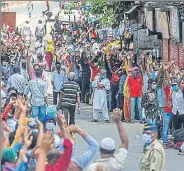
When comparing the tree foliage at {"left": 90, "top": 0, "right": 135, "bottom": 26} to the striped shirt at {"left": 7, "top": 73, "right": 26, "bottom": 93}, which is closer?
the striped shirt at {"left": 7, "top": 73, "right": 26, "bottom": 93}

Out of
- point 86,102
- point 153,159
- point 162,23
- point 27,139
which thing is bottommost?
point 86,102

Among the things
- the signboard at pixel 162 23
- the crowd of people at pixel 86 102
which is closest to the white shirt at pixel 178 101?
the crowd of people at pixel 86 102

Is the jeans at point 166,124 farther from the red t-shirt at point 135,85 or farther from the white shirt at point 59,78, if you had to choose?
the white shirt at point 59,78

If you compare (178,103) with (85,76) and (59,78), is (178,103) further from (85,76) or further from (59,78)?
(85,76)

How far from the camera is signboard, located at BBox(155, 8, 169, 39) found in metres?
29.4

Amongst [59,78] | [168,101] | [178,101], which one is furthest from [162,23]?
[178,101]

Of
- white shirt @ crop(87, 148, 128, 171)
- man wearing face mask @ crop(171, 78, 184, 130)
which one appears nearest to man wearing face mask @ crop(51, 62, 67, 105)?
man wearing face mask @ crop(171, 78, 184, 130)

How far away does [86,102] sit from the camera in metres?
30.0

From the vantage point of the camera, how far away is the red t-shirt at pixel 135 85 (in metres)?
24.8

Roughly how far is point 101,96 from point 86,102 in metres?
4.12

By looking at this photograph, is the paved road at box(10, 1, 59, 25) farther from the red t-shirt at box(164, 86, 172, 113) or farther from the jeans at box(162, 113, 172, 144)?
the jeans at box(162, 113, 172, 144)

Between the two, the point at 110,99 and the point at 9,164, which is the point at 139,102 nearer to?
the point at 110,99

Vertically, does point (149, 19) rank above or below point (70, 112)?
above

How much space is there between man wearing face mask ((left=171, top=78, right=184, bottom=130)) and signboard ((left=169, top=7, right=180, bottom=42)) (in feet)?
22.5
